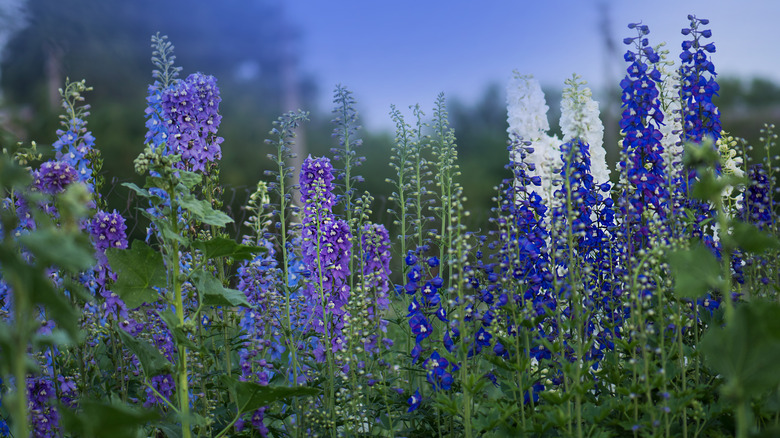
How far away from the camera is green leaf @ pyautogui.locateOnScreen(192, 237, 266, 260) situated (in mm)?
2720

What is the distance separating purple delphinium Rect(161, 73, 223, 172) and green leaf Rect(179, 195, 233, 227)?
1.00m

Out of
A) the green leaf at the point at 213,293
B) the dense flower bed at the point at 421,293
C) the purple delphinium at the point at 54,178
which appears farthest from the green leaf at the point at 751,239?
the purple delphinium at the point at 54,178

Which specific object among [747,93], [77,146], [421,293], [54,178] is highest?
[747,93]

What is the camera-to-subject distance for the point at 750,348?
5.53 ft

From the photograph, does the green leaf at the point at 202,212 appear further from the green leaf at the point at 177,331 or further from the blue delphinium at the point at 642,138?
the blue delphinium at the point at 642,138

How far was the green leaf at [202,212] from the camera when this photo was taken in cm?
266

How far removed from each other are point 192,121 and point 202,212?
127 centimetres

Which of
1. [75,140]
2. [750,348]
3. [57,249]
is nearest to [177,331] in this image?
[57,249]

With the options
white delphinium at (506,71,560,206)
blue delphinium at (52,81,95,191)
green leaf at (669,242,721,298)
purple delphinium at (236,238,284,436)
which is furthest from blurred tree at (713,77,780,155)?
green leaf at (669,242,721,298)

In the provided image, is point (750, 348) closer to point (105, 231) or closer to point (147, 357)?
point (147, 357)

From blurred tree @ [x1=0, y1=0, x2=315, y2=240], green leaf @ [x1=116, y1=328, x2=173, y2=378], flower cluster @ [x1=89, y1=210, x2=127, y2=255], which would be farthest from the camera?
blurred tree @ [x1=0, y1=0, x2=315, y2=240]

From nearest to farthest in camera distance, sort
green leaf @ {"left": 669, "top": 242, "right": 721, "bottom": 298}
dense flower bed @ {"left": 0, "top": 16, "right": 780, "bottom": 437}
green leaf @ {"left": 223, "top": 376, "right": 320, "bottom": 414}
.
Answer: green leaf @ {"left": 669, "top": 242, "right": 721, "bottom": 298}, green leaf @ {"left": 223, "top": 376, "right": 320, "bottom": 414}, dense flower bed @ {"left": 0, "top": 16, "right": 780, "bottom": 437}

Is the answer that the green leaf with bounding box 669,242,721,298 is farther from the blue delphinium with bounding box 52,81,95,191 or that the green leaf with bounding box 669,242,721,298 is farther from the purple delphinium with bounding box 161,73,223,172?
the blue delphinium with bounding box 52,81,95,191

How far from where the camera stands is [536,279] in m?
3.41
